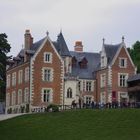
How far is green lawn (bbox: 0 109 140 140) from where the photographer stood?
48.3 meters

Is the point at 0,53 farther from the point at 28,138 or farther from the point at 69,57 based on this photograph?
the point at 28,138

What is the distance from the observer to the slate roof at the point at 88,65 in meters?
82.4

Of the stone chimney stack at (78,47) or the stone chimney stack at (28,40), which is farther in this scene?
the stone chimney stack at (78,47)

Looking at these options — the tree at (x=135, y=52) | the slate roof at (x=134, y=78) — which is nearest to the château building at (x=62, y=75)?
the slate roof at (x=134, y=78)

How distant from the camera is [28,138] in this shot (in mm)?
49156

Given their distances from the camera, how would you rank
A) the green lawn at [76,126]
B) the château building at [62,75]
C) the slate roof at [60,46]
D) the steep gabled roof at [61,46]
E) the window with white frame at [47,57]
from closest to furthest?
1. the green lawn at [76,126]
2. the château building at [62,75]
3. the window with white frame at [47,57]
4. the slate roof at [60,46]
5. the steep gabled roof at [61,46]

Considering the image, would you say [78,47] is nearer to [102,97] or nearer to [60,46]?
[60,46]

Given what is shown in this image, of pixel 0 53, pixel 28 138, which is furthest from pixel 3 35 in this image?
pixel 28 138

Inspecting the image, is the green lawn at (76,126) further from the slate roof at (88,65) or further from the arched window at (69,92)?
the slate roof at (88,65)

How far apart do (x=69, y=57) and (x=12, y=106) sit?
1071 cm

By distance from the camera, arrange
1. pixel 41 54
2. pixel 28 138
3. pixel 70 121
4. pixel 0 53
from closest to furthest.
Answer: pixel 28 138 → pixel 70 121 → pixel 0 53 → pixel 41 54

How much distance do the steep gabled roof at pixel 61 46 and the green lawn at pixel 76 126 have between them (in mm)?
19930

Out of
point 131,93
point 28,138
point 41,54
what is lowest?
point 28,138

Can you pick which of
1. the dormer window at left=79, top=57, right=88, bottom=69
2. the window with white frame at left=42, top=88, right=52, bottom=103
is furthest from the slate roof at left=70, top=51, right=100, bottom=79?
the window with white frame at left=42, top=88, right=52, bottom=103
